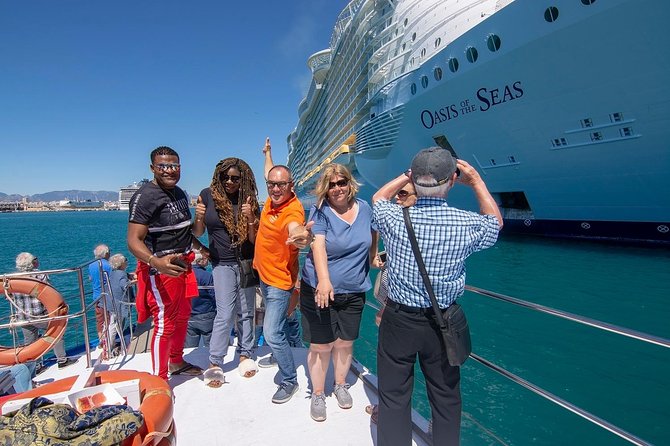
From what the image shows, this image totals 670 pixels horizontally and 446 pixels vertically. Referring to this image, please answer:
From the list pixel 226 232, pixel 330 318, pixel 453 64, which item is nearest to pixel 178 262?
pixel 226 232

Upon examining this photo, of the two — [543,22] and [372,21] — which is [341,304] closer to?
[543,22]

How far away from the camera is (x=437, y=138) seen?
18281 millimetres

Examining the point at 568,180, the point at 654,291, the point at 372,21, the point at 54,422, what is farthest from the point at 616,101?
the point at 372,21

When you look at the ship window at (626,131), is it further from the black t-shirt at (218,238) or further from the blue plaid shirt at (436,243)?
the black t-shirt at (218,238)

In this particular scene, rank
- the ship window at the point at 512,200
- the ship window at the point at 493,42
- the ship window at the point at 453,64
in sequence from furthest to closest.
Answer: the ship window at the point at 512,200
the ship window at the point at 453,64
the ship window at the point at 493,42

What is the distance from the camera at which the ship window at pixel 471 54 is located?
1455cm

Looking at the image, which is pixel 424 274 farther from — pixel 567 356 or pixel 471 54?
pixel 471 54

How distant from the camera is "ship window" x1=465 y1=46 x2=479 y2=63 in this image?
14547mm

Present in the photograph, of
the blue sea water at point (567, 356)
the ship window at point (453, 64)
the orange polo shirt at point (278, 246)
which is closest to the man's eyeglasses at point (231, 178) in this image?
the orange polo shirt at point (278, 246)

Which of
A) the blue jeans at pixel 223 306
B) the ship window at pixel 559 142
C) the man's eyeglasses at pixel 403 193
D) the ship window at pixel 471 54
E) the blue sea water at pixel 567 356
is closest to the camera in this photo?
the man's eyeglasses at pixel 403 193

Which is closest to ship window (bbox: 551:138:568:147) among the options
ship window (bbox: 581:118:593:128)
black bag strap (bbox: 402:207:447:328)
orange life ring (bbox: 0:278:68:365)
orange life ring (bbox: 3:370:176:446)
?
ship window (bbox: 581:118:593:128)

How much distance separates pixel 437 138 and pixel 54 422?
61.6 feet

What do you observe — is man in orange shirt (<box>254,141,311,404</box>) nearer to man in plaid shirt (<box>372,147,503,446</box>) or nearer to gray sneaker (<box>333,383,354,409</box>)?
gray sneaker (<box>333,383,354,409</box>)

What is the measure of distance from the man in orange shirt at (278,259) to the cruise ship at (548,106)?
13.1m
